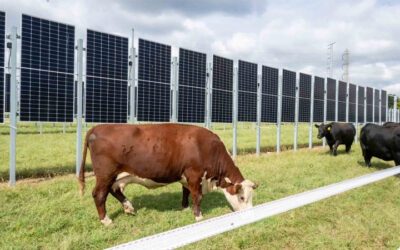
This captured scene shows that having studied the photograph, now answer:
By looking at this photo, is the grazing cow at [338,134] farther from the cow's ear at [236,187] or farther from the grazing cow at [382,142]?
the cow's ear at [236,187]

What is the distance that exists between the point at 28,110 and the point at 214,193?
17.9ft

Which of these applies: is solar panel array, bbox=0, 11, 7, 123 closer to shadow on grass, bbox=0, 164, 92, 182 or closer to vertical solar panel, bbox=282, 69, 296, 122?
shadow on grass, bbox=0, 164, 92, 182

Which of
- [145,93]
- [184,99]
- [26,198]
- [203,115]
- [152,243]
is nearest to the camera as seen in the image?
[152,243]

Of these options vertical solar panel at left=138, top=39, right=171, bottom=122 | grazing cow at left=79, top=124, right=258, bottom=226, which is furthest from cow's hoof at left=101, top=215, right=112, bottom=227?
vertical solar panel at left=138, top=39, right=171, bottom=122

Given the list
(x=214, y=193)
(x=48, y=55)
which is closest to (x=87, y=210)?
(x=214, y=193)

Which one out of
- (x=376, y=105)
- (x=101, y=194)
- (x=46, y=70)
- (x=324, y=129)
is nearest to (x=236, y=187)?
(x=101, y=194)

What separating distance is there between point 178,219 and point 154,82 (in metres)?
5.77

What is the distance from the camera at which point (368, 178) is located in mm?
5082

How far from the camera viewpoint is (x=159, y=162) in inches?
193

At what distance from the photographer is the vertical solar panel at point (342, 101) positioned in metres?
20.6

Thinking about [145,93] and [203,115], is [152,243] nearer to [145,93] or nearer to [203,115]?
[145,93]

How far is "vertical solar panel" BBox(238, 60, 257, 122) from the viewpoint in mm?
13203

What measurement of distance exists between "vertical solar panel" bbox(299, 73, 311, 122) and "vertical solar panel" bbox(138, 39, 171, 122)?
9.39m

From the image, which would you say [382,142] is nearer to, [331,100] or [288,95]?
[288,95]
